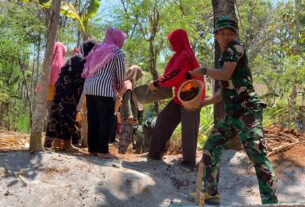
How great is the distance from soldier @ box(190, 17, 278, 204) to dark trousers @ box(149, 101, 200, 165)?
3.96 feet

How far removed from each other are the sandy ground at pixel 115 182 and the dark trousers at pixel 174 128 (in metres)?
0.16

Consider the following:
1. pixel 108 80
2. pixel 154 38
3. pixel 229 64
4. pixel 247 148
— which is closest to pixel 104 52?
pixel 108 80

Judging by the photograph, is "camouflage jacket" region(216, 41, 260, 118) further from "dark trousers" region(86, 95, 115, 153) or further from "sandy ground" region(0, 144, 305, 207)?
"dark trousers" region(86, 95, 115, 153)

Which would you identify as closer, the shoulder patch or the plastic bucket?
the shoulder patch

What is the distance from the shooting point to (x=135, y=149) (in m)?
7.84

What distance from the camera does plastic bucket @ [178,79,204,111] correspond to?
426 cm

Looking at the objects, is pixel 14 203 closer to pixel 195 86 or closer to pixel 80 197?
pixel 80 197

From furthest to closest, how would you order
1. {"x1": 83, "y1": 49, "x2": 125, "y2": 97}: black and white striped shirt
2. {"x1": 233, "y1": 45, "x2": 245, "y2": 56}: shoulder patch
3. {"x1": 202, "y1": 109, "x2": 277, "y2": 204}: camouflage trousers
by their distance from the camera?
1. {"x1": 83, "y1": 49, "x2": 125, "y2": 97}: black and white striped shirt
2. {"x1": 233, "y1": 45, "x2": 245, "y2": 56}: shoulder patch
3. {"x1": 202, "y1": 109, "x2": 277, "y2": 204}: camouflage trousers

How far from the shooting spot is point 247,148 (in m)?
3.58

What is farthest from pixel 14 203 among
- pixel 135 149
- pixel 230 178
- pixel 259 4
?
pixel 259 4

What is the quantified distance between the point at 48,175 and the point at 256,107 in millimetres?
2025

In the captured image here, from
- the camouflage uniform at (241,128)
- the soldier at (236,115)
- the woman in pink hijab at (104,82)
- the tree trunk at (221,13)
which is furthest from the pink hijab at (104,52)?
the camouflage uniform at (241,128)

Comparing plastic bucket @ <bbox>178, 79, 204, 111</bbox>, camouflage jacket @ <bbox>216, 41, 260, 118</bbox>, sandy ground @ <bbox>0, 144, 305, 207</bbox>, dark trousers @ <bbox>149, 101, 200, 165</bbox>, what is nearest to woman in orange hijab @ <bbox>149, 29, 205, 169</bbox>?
dark trousers @ <bbox>149, 101, 200, 165</bbox>

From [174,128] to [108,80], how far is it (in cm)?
99
